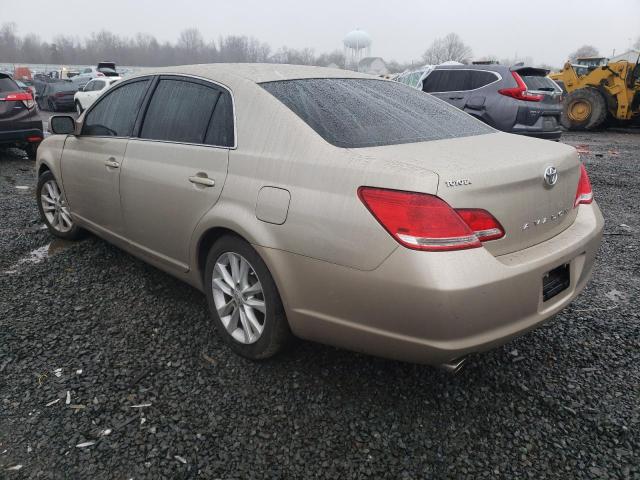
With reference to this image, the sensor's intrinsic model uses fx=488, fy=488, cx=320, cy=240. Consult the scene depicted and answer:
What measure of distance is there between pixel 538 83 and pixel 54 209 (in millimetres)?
8535

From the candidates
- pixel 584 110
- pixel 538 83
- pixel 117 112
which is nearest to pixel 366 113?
pixel 117 112

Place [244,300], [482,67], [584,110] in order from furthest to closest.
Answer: [584,110] → [482,67] → [244,300]

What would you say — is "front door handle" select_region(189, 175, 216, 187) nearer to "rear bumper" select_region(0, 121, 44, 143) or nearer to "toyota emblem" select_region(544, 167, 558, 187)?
"toyota emblem" select_region(544, 167, 558, 187)

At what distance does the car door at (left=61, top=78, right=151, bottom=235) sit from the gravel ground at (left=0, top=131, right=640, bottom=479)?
0.66m

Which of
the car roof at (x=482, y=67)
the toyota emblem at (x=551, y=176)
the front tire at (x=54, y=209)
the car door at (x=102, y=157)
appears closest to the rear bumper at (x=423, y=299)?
the toyota emblem at (x=551, y=176)

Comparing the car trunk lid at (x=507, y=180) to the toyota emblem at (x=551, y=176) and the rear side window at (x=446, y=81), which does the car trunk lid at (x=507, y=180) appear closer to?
the toyota emblem at (x=551, y=176)

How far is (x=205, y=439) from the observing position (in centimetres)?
207

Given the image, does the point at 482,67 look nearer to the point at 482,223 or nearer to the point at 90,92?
the point at 482,223

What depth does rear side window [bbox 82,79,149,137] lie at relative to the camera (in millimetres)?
3375

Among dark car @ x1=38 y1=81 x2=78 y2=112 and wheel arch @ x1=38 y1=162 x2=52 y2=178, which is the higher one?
dark car @ x1=38 y1=81 x2=78 y2=112

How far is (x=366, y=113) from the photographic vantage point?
8.36 feet

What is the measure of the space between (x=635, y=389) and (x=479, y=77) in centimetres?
792

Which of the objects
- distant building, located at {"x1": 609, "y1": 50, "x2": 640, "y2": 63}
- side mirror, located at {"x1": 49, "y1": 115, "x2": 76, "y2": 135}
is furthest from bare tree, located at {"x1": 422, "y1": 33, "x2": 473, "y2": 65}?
side mirror, located at {"x1": 49, "y1": 115, "x2": 76, "y2": 135}

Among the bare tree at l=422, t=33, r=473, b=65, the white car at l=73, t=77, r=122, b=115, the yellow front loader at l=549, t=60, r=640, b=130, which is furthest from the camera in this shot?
the bare tree at l=422, t=33, r=473, b=65
